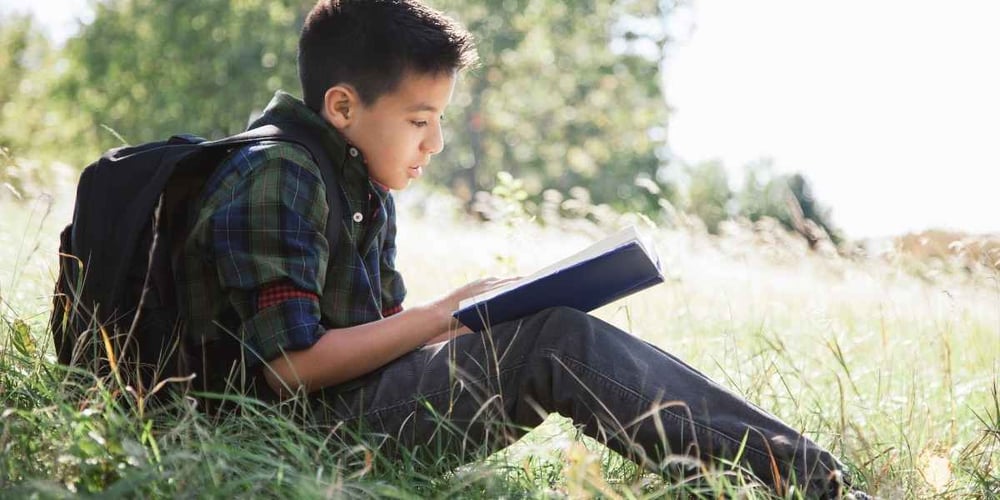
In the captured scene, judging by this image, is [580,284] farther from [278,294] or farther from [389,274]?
[389,274]

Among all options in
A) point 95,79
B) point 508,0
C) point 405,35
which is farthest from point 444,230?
point 95,79

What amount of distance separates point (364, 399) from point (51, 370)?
0.83 m

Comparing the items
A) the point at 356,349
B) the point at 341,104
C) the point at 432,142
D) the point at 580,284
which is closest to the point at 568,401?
the point at 580,284

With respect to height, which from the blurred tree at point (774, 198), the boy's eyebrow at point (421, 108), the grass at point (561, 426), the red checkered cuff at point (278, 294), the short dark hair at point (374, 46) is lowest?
the blurred tree at point (774, 198)

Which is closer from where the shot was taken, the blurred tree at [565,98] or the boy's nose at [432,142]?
the boy's nose at [432,142]

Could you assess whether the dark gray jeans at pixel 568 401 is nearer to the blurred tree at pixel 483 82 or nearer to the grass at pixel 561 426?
the grass at pixel 561 426

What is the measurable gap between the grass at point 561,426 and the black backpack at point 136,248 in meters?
0.10

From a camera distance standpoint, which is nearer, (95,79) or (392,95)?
(392,95)

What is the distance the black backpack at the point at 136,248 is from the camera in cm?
234

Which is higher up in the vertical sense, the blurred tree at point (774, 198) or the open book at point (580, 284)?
the open book at point (580, 284)

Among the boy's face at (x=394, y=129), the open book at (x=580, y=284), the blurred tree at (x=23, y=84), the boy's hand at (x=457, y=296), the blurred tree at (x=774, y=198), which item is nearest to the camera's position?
the open book at (x=580, y=284)

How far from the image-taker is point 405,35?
2703 mm

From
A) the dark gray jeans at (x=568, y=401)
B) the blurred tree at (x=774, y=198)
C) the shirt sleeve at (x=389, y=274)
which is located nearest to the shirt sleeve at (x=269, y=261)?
the dark gray jeans at (x=568, y=401)

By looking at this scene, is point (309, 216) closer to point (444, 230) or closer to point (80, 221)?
point (80, 221)
